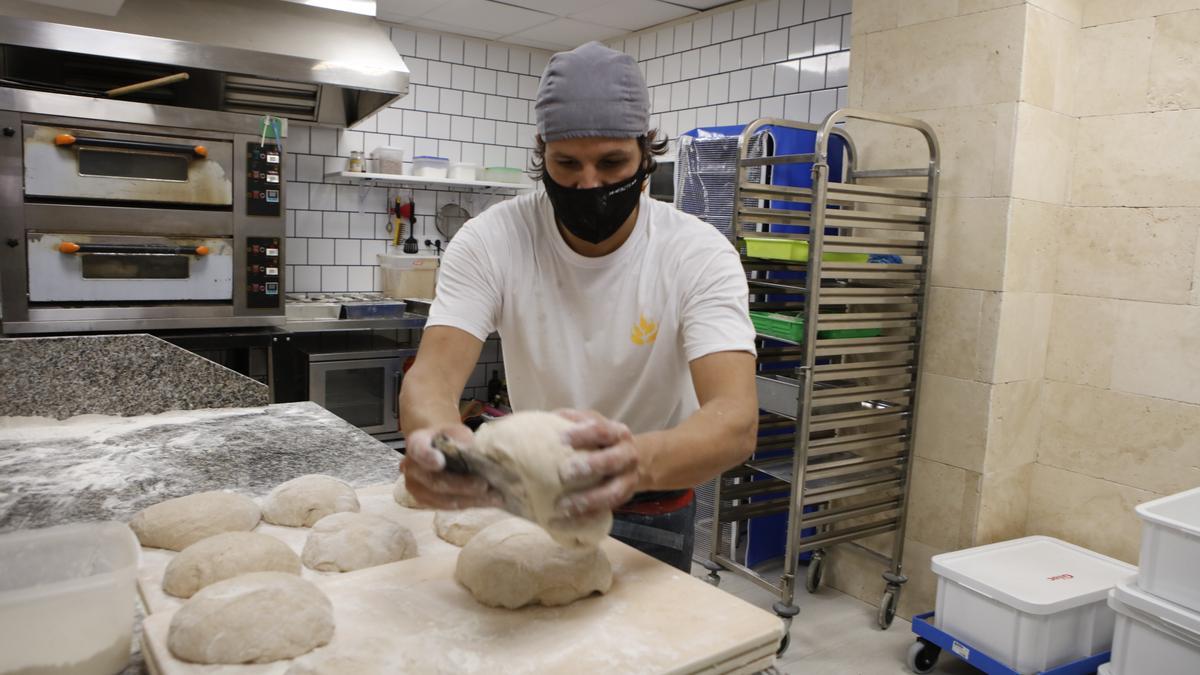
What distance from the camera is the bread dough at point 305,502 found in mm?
1463

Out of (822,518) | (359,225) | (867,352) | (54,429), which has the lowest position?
(822,518)

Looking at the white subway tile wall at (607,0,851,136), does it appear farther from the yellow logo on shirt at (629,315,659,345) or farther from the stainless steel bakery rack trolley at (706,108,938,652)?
the yellow logo on shirt at (629,315,659,345)

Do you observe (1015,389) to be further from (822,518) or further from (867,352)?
(822,518)

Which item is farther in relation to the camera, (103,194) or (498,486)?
(103,194)

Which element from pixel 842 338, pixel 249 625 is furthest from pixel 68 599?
pixel 842 338

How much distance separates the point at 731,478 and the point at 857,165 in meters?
1.39

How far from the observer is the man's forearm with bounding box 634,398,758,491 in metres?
1.11

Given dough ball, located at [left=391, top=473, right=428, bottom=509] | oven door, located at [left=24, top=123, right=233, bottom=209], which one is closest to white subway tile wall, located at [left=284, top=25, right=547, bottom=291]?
oven door, located at [left=24, top=123, right=233, bottom=209]

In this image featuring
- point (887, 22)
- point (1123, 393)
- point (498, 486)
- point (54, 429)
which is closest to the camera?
point (498, 486)

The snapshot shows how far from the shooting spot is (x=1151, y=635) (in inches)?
82.0

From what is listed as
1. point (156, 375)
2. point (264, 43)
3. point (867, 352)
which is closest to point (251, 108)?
point (264, 43)

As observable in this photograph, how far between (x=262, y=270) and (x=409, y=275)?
3.60 feet

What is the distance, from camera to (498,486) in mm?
997

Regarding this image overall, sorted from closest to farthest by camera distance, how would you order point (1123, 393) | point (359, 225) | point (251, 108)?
point (1123, 393) < point (251, 108) < point (359, 225)
